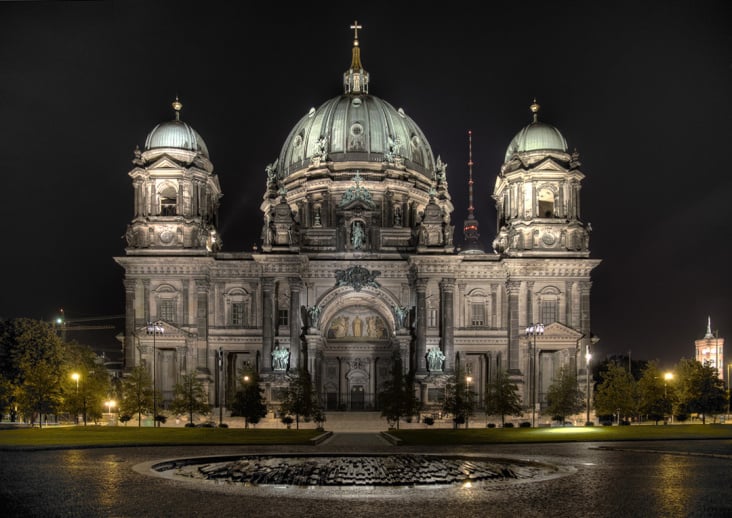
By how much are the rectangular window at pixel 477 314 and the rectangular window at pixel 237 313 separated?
76.7 feet

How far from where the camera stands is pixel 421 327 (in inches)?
3452

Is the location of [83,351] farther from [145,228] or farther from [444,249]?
[444,249]

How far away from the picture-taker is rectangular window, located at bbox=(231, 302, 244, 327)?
300 feet

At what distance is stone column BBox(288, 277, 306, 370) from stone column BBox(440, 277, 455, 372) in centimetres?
1405

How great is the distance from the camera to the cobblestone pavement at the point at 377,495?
2233cm

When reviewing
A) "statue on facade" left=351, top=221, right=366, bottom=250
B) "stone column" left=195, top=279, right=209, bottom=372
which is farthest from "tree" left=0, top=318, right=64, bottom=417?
"statue on facade" left=351, top=221, right=366, bottom=250

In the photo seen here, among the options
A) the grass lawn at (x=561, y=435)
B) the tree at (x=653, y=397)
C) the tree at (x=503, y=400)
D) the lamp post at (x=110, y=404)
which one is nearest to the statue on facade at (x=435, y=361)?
the tree at (x=503, y=400)

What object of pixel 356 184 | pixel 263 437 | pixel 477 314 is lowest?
pixel 263 437

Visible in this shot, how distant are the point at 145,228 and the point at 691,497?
7382 cm

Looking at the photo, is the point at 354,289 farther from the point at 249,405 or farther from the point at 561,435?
the point at 561,435

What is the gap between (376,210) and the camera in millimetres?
93750

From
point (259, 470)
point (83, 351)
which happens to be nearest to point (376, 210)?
point (83, 351)

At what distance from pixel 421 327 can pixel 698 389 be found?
2601 centimetres

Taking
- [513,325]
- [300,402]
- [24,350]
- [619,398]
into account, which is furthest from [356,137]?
[619,398]
